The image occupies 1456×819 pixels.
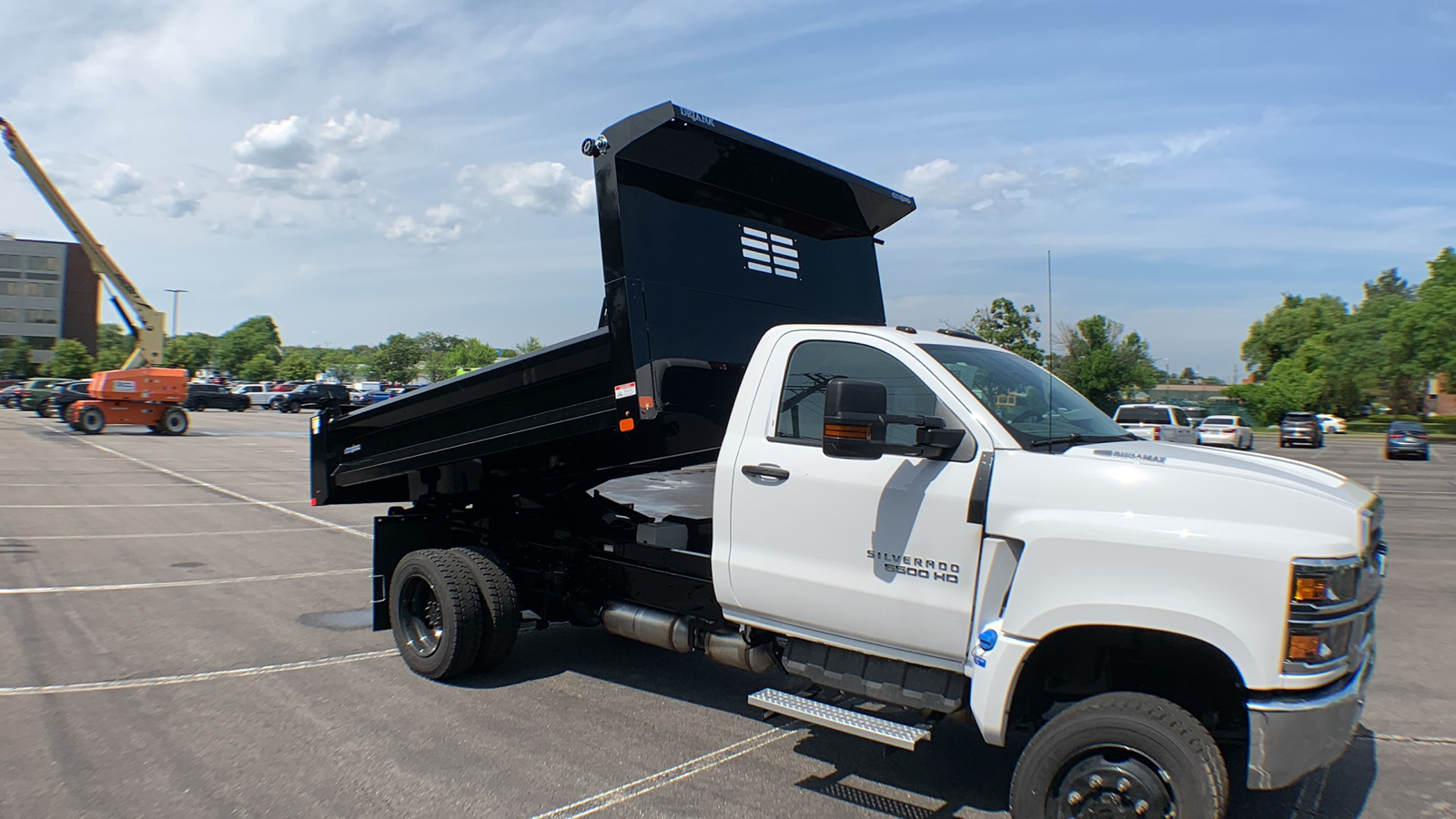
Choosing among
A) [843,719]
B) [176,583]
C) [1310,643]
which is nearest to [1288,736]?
[1310,643]

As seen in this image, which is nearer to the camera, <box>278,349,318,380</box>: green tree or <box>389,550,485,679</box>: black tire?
<box>389,550,485,679</box>: black tire

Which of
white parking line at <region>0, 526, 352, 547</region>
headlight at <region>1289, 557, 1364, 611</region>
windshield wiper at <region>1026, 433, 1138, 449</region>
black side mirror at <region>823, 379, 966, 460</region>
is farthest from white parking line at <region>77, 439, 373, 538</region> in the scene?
headlight at <region>1289, 557, 1364, 611</region>

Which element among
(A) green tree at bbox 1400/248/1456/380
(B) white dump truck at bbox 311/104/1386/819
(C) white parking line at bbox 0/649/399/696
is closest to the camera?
(B) white dump truck at bbox 311/104/1386/819

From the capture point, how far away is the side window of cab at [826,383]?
A: 4.26 m

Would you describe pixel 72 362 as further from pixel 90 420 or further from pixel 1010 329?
pixel 1010 329

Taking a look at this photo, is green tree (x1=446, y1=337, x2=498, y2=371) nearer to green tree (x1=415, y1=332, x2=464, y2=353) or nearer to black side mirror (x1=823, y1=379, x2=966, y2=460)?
green tree (x1=415, y1=332, x2=464, y2=353)

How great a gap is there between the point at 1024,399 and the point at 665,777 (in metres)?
2.37

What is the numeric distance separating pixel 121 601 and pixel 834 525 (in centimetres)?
673

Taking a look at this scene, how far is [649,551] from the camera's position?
17.3 feet

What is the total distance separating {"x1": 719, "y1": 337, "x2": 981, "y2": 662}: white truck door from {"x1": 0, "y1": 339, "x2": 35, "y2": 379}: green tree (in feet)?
396

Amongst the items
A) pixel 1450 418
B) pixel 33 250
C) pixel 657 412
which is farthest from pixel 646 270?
pixel 33 250

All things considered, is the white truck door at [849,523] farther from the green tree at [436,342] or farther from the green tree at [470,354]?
the green tree at [436,342]

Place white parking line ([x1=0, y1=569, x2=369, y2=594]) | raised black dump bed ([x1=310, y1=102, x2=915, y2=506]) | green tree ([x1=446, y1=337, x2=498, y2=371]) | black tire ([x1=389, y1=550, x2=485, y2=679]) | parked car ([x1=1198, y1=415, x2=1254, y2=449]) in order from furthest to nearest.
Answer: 1. green tree ([x1=446, y1=337, x2=498, y2=371])
2. parked car ([x1=1198, y1=415, x2=1254, y2=449])
3. white parking line ([x1=0, y1=569, x2=369, y2=594])
4. black tire ([x1=389, y1=550, x2=485, y2=679])
5. raised black dump bed ([x1=310, y1=102, x2=915, y2=506])

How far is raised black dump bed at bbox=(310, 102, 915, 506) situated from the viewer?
4.89 meters
